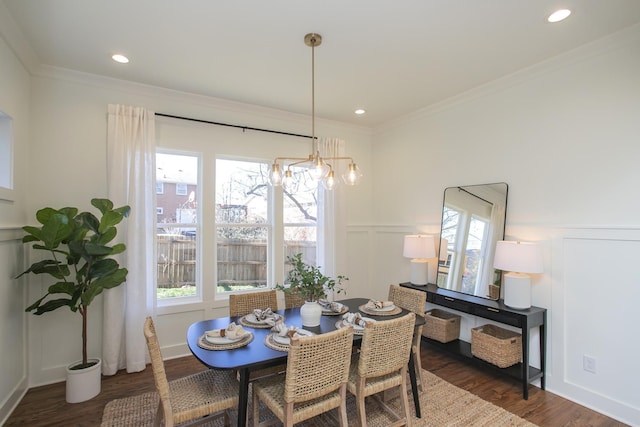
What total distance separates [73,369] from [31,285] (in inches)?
33.6

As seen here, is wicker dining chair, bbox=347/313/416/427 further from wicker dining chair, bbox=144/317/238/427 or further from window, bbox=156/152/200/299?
window, bbox=156/152/200/299

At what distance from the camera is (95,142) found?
130 inches

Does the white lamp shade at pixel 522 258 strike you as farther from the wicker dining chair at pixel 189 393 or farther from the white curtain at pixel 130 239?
the white curtain at pixel 130 239

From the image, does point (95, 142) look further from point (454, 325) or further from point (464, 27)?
point (454, 325)

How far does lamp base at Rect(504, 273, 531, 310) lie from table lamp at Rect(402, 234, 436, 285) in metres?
1.01

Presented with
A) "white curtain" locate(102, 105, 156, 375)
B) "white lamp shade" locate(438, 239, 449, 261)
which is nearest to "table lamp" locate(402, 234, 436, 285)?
"white lamp shade" locate(438, 239, 449, 261)

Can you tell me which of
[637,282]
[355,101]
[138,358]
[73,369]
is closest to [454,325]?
[637,282]

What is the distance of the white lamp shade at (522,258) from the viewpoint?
9.32 ft

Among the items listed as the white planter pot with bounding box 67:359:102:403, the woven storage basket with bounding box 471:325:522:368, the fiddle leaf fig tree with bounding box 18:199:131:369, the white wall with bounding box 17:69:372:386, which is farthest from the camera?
→ the white wall with bounding box 17:69:372:386

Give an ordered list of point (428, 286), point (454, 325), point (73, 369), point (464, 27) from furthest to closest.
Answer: point (428, 286), point (454, 325), point (73, 369), point (464, 27)

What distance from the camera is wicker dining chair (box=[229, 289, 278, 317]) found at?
2.92 metres

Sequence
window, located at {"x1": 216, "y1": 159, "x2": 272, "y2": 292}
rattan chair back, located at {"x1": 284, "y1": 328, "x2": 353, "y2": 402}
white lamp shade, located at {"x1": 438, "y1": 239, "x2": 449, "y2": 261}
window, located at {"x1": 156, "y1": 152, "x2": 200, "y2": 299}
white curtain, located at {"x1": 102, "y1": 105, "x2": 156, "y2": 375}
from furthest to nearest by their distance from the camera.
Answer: window, located at {"x1": 216, "y1": 159, "x2": 272, "y2": 292} < white lamp shade, located at {"x1": 438, "y1": 239, "x2": 449, "y2": 261} < window, located at {"x1": 156, "y1": 152, "x2": 200, "y2": 299} < white curtain, located at {"x1": 102, "y1": 105, "x2": 156, "y2": 375} < rattan chair back, located at {"x1": 284, "y1": 328, "x2": 353, "y2": 402}

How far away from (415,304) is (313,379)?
4.93ft

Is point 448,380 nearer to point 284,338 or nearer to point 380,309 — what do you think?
point 380,309
